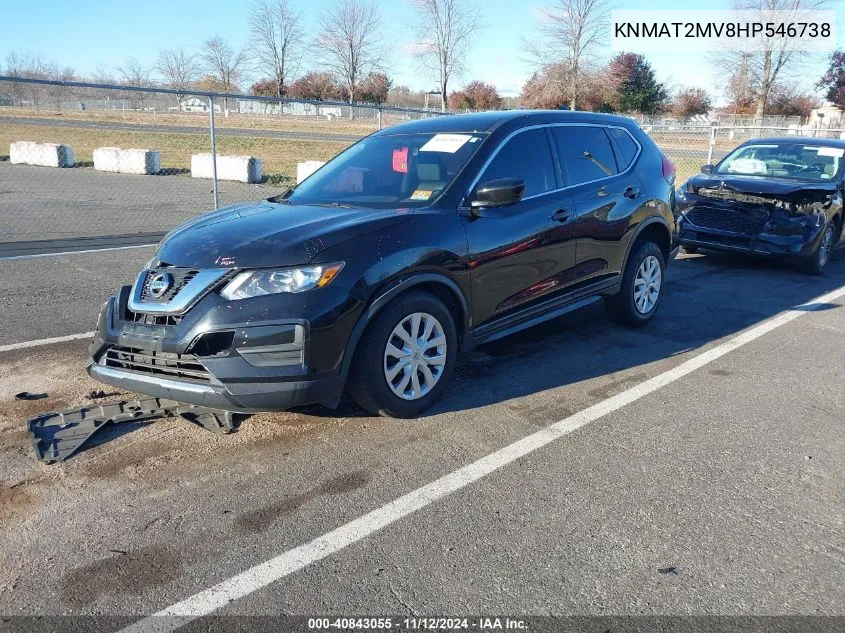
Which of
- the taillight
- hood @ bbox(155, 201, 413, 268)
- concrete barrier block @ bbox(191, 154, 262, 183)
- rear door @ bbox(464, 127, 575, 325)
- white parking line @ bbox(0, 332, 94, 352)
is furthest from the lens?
concrete barrier block @ bbox(191, 154, 262, 183)

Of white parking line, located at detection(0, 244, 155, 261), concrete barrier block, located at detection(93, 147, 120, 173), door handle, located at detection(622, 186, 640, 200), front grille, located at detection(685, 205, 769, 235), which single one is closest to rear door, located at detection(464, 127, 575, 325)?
door handle, located at detection(622, 186, 640, 200)

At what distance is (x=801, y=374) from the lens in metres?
5.15

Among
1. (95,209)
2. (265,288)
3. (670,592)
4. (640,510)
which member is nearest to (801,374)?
(640,510)

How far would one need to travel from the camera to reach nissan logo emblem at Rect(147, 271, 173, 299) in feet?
12.0

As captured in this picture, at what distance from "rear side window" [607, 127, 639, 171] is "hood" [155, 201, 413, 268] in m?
2.57

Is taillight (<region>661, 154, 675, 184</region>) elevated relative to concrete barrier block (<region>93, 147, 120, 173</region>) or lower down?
lower down

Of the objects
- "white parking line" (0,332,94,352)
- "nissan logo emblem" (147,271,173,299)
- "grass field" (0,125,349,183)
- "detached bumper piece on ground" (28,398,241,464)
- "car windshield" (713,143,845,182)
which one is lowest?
"detached bumper piece on ground" (28,398,241,464)

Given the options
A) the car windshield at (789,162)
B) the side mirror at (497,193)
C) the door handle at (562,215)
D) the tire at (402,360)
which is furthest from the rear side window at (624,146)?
the car windshield at (789,162)

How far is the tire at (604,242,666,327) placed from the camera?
5.98 m

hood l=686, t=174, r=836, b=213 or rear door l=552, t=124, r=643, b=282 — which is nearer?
rear door l=552, t=124, r=643, b=282

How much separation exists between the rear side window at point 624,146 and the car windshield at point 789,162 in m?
4.44

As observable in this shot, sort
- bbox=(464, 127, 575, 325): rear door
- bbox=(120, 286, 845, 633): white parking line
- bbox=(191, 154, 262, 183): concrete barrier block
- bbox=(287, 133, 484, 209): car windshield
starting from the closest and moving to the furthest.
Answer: bbox=(120, 286, 845, 633): white parking line < bbox=(464, 127, 575, 325): rear door < bbox=(287, 133, 484, 209): car windshield < bbox=(191, 154, 262, 183): concrete barrier block

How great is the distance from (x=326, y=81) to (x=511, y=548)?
60.9 metres

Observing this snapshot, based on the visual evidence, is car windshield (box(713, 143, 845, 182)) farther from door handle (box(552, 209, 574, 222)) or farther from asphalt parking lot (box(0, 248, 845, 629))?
door handle (box(552, 209, 574, 222))
